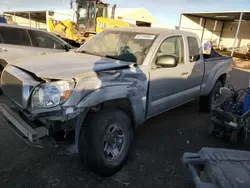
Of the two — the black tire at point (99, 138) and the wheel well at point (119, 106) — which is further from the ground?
the wheel well at point (119, 106)

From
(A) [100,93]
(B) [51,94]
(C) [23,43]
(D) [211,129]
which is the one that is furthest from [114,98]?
(C) [23,43]

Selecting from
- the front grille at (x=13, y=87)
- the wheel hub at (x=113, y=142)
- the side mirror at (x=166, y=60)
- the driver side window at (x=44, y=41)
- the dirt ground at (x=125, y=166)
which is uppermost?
the side mirror at (x=166, y=60)

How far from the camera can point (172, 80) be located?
3748 mm

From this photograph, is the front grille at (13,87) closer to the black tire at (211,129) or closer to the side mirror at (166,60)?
the side mirror at (166,60)

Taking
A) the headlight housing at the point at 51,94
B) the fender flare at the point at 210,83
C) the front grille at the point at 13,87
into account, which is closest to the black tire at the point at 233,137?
the fender flare at the point at 210,83

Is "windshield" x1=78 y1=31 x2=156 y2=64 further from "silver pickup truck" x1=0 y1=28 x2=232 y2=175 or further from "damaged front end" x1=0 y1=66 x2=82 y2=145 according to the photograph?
"damaged front end" x1=0 y1=66 x2=82 y2=145

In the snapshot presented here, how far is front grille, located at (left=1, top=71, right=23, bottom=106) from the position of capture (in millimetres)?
2559

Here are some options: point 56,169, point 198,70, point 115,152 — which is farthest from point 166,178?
point 198,70

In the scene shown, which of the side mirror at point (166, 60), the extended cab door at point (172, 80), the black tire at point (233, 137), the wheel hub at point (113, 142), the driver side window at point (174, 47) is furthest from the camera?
the black tire at point (233, 137)

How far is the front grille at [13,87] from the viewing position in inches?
101

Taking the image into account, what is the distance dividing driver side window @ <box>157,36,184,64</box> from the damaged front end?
6.24 feet

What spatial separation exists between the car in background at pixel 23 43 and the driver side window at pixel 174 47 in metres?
3.78

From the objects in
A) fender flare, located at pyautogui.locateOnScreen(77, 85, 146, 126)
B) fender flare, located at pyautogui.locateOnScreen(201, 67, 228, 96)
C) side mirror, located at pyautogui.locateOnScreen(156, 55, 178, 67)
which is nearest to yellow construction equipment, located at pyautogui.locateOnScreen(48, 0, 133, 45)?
fender flare, located at pyautogui.locateOnScreen(201, 67, 228, 96)

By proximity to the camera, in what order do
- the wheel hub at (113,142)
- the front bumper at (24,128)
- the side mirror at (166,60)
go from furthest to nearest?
1. the side mirror at (166,60)
2. the wheel hub at (113,142)
3. the front bumper at (24,128)
